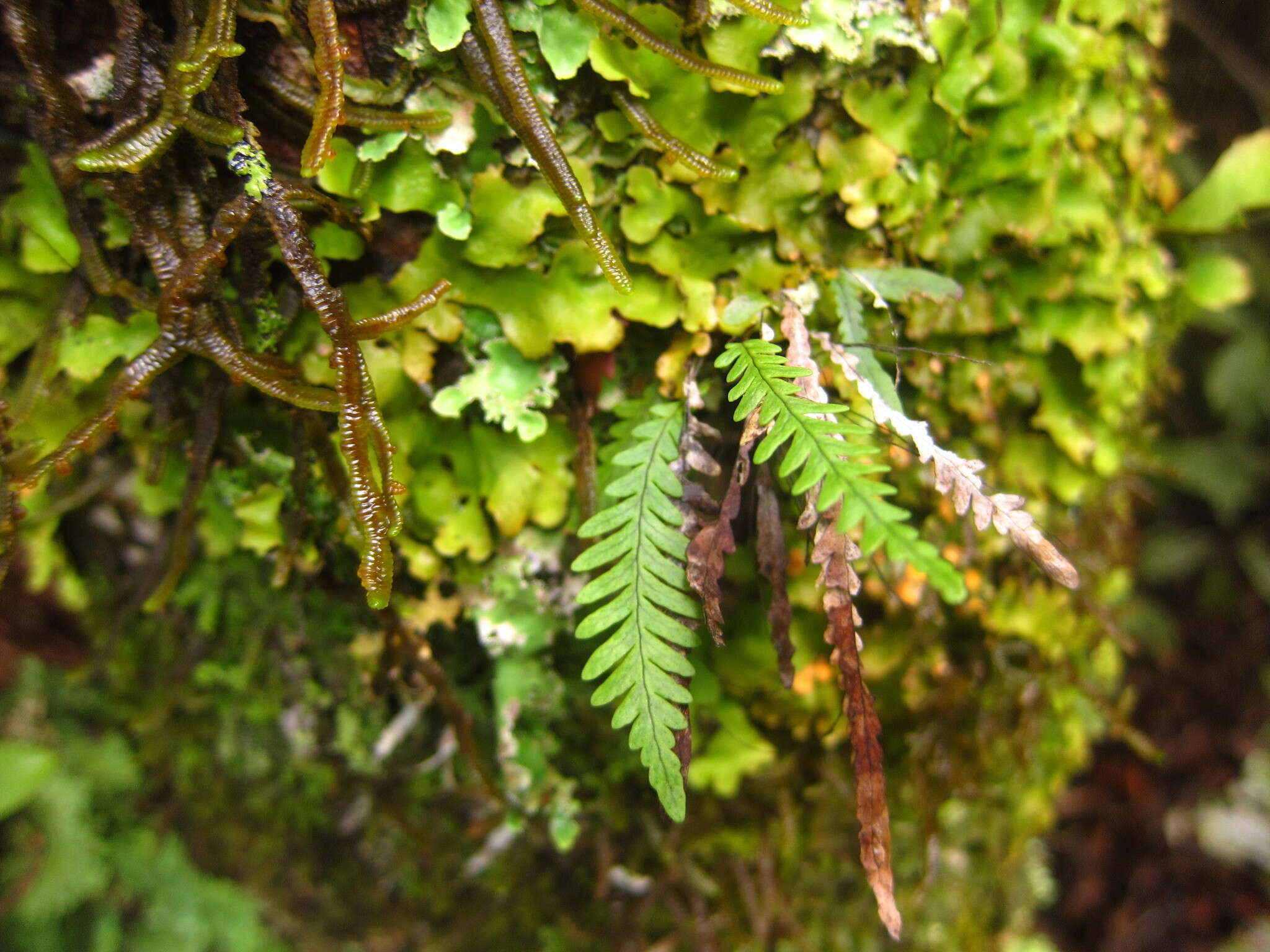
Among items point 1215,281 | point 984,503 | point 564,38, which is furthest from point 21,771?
point 1215,281

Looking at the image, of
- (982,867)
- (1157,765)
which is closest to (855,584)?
(982,867)

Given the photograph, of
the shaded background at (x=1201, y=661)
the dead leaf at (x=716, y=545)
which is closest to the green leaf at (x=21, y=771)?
the dead leaf at (x=716, y=545)

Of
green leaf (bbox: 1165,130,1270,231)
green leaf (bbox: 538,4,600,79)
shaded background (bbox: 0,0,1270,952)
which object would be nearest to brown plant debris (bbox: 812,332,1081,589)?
green leaf (bbox: 538,4,600,79)

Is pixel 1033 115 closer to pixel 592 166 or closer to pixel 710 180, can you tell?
pixel 710 180

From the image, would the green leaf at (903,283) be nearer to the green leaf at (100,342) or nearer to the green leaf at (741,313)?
the green leaf at (741,313)

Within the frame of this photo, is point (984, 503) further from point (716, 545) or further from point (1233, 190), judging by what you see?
point (1233, 190)

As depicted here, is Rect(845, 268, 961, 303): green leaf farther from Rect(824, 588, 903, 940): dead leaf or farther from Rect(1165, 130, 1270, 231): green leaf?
Rect(1165, 130, 1270, 231): green leaf
